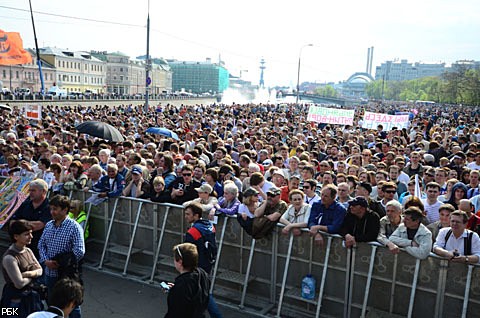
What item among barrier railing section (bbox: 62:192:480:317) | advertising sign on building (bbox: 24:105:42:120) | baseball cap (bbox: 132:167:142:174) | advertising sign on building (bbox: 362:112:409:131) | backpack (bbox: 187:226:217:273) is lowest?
barrier railing section (bbox: 62:192:480:317)

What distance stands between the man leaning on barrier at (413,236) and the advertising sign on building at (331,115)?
Answer: 15456mm

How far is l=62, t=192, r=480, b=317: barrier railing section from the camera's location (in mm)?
5109

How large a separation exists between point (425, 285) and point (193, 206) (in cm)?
279

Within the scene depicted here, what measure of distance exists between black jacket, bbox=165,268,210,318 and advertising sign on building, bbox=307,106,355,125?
56.9 ft

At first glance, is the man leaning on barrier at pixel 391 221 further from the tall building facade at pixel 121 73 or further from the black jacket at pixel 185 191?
the tall building facade at pixel 121 73

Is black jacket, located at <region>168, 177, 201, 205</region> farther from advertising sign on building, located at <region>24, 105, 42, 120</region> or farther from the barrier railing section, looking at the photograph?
advertising sign on building, located at <region>24, 105, 42, 120</region>

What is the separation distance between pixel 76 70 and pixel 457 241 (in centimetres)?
11494

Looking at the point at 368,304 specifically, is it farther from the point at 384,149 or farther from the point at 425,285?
the point at 384,149

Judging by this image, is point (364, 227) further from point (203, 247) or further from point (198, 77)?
point (198, 77)

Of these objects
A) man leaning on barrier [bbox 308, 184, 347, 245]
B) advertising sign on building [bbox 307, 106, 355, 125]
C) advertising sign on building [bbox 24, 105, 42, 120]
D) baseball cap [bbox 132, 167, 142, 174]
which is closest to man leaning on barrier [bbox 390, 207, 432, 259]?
man leaning on barrier [bbox 308, 184, 347, 245]

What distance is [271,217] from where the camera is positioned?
607 centimetres

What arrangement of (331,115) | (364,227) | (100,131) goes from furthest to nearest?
(331,115) < (100,131) < (364,227)

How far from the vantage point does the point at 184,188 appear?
736 centimetres

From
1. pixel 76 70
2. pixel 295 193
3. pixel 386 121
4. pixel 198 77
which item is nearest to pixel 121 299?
pixel 295 193
